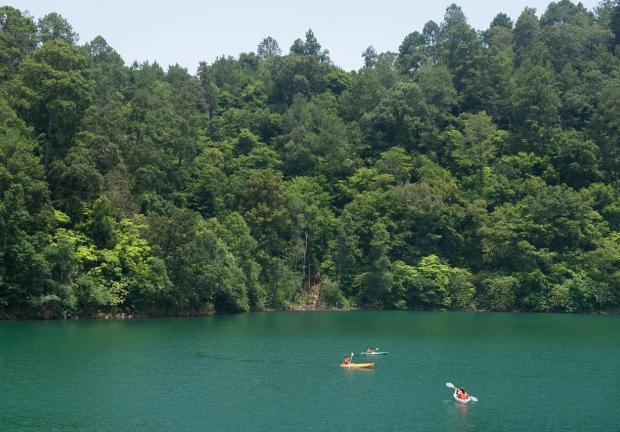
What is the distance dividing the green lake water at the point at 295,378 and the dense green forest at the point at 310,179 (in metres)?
7.65

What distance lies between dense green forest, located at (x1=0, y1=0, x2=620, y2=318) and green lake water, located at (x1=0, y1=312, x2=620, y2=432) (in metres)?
7.65

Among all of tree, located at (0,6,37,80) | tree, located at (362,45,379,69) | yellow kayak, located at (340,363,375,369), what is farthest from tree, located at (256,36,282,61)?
yellow kayak, located at (340,363,375,369)

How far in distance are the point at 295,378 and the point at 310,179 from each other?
54633 millimetres

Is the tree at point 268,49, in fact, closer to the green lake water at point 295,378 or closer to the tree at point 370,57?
the tree at point 370,57

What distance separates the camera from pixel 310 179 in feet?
316

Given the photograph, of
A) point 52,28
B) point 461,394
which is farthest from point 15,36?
point 461,394

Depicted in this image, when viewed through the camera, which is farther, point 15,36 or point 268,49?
point 268,49

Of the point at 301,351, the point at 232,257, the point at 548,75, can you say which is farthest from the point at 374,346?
the point at 548,75

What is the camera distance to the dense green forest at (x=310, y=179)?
69.6m

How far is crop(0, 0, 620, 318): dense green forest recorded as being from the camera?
6962cm

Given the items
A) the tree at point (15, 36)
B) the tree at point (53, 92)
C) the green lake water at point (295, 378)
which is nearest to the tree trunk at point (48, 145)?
the tree at point (53, 92)

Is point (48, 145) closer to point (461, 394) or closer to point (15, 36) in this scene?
point (15, 36)

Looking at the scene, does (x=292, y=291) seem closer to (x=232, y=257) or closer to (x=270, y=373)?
(x=232, y=257)

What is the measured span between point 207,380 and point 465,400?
1313 cm
